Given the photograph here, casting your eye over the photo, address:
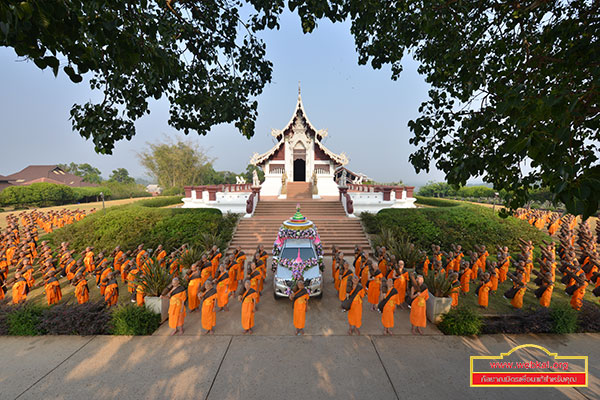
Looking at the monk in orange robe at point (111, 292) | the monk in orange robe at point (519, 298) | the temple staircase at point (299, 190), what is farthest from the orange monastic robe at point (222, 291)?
the temple staircase at point (299, 190)

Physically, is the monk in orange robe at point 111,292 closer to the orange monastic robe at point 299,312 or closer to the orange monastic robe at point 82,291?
the orange monastic robe at point 82,291

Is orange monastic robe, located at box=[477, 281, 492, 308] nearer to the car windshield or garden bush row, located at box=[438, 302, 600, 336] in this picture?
garden bush row, located at box=[438, 302, 600, 336]

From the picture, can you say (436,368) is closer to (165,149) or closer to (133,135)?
(133,135)

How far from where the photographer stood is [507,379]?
4.37m

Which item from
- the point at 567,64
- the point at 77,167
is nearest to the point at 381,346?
the point at 567,64

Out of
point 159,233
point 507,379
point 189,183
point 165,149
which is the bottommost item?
point 507,379

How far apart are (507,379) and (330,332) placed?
3.36m

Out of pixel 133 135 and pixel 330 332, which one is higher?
pixel 133 135

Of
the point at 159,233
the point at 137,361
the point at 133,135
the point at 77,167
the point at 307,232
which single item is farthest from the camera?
the point at 77,167

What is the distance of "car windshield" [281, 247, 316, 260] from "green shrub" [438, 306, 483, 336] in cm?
384

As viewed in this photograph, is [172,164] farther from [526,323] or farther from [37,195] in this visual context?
[526,323]

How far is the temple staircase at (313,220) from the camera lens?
12852 millimetres

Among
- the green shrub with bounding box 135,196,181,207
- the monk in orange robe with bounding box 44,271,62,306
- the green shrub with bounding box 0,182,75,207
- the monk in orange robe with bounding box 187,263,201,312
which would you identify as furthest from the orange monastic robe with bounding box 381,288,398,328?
the green shrub with bounding box 0,182,75,207

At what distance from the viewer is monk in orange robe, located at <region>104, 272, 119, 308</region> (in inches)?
265
